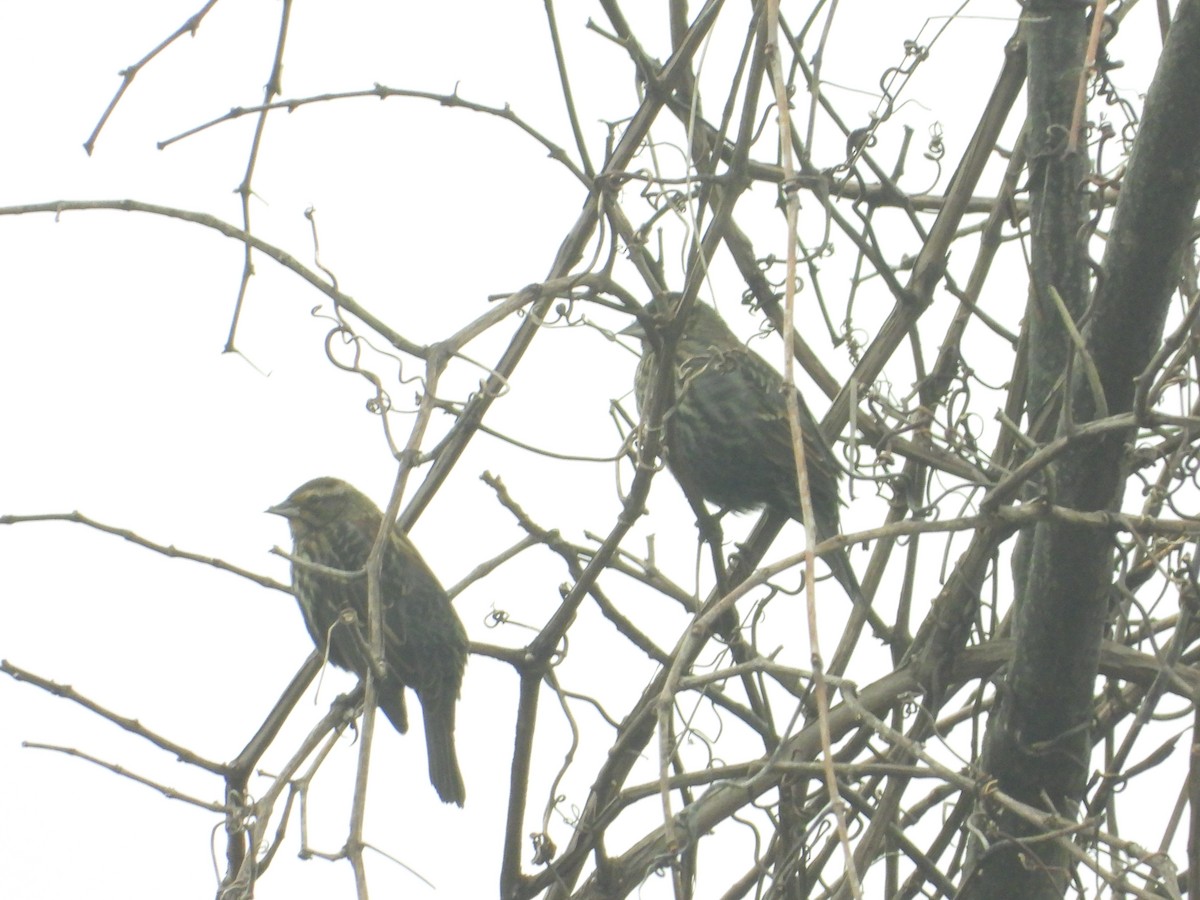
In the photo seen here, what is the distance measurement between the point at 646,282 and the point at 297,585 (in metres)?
2.64

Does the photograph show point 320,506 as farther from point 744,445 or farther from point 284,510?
point 744,445

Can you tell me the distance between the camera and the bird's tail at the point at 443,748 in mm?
5234

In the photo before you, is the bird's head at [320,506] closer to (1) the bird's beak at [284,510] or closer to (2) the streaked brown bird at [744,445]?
(1) the bird's beak at [284,510]

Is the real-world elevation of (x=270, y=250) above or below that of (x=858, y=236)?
below

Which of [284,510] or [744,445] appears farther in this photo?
[284,510]

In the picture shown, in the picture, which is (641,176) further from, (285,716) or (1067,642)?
(285,716)

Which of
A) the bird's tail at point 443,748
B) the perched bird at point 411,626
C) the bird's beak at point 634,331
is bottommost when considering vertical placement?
the bird's tail at point 443,748

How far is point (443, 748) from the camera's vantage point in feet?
17.5

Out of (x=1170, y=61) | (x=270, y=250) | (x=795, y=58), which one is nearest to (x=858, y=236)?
(x=795, y=58)

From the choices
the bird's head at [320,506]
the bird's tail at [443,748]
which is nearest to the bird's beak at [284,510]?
the bird's head at [320,506]

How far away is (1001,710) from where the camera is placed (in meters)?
2.72

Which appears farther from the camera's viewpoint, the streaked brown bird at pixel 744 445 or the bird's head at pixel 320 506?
the bird's head at pixel 320 506

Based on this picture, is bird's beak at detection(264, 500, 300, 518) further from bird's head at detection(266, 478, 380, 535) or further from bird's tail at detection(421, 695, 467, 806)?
bird's tail at detection(421, 695, 467, 806)

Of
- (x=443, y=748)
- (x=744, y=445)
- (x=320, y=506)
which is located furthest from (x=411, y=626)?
(x=744, y=445)
